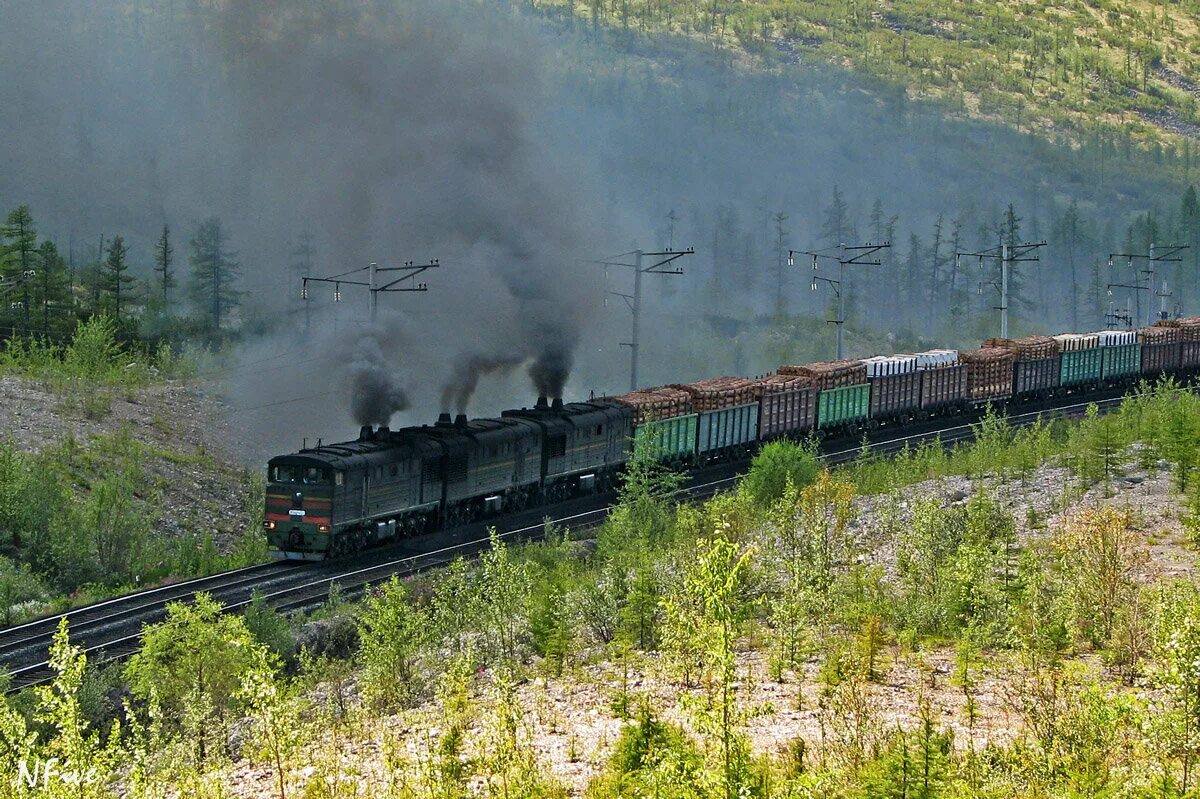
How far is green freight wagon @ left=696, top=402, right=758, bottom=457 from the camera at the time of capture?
44312mm

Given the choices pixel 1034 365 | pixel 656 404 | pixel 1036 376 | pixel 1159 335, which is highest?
pixel 1159 335

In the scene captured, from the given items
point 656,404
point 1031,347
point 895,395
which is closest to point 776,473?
point 656,404

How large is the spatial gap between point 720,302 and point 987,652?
97.0 m

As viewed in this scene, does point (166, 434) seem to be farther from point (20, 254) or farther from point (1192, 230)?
point (1192, 230)

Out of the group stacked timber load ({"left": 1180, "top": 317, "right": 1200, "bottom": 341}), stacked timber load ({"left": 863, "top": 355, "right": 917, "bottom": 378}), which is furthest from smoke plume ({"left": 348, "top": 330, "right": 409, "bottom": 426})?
stacked timber load ({"left": 1180, "top": 317, "right": 1200, "bottom": 341})

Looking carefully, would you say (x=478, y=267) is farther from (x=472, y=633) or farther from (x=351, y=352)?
(x=472, y=633)

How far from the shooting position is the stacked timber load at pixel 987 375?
194ft

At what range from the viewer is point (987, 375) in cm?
5922

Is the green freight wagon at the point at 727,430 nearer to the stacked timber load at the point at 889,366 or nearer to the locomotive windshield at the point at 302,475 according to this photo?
the stacked timber load at the point at 889,366

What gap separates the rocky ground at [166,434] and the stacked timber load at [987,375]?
3061cm

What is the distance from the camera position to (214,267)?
82.3 m

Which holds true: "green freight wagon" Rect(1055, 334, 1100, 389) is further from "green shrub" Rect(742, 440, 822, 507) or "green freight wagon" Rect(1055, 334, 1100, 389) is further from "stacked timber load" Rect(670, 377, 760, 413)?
"green shrub" Rect(742, 440, 822, 507)

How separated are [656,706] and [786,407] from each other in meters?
32.0

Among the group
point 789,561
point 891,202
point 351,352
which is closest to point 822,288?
point 891,202
